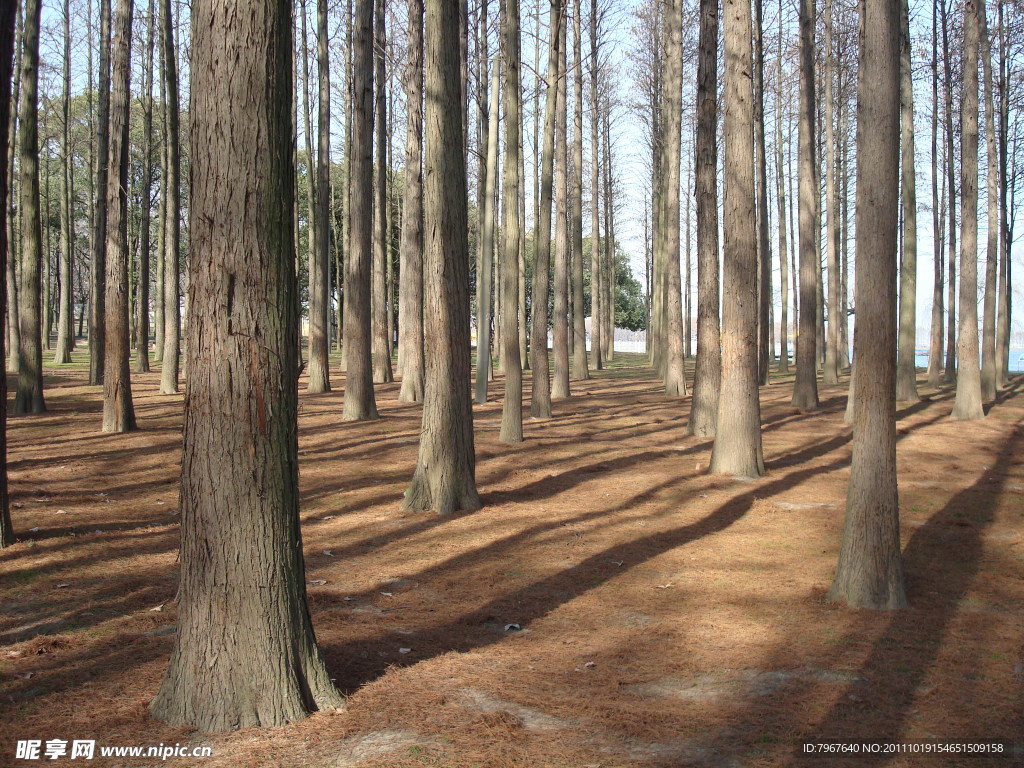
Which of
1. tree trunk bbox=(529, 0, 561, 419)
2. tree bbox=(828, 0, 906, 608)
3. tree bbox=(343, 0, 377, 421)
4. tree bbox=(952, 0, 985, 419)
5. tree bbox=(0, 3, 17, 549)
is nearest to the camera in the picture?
tree bbox=(828, 0, 906, 608)

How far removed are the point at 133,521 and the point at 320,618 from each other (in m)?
3.68

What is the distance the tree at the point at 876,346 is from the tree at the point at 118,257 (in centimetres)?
1048

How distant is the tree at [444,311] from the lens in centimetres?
906

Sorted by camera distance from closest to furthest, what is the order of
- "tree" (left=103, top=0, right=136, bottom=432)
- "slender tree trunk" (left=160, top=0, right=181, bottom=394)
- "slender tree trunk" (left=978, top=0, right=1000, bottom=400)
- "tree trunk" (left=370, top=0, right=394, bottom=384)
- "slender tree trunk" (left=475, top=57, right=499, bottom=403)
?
"tree" (left=103, top=0, right=136, bottom=432) → "slender tree trunk" (left=160, top=0, right=181, bottom=394) → "slender tree trunk" (left=475, top=57, right=499, bottom=403) → "slender tree trunk" (left=978, top=0, right=1000, bottom=400) → "tree trunk" (left=370, top=0, right=394, bottom=384)

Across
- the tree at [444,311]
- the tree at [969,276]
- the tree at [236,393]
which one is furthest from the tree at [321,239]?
the tree at [236,393]

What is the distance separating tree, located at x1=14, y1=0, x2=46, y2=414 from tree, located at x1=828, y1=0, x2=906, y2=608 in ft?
41.5

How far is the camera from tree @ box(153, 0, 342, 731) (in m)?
4.16

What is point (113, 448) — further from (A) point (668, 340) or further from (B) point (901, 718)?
(A) point (668, 340)

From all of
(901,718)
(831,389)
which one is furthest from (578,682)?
(831,389)

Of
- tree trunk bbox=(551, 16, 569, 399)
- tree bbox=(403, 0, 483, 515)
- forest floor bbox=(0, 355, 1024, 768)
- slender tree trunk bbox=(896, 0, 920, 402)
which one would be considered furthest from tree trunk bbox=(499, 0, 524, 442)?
slender tree trunk bbox=(896, 0, 920, 402)

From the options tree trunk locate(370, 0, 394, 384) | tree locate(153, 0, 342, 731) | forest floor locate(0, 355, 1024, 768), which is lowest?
forest floor locate(0, 355, 1024, 768)

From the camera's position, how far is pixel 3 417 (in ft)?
23.4

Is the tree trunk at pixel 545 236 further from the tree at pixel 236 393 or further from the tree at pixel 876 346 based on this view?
the tree at pixel 236 393

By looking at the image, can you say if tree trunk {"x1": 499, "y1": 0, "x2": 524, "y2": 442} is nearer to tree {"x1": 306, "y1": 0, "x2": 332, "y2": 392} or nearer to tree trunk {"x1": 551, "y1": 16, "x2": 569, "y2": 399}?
tree trunk {"x1": 551, "y1": 16, "x2": 569, "y2": 399}
